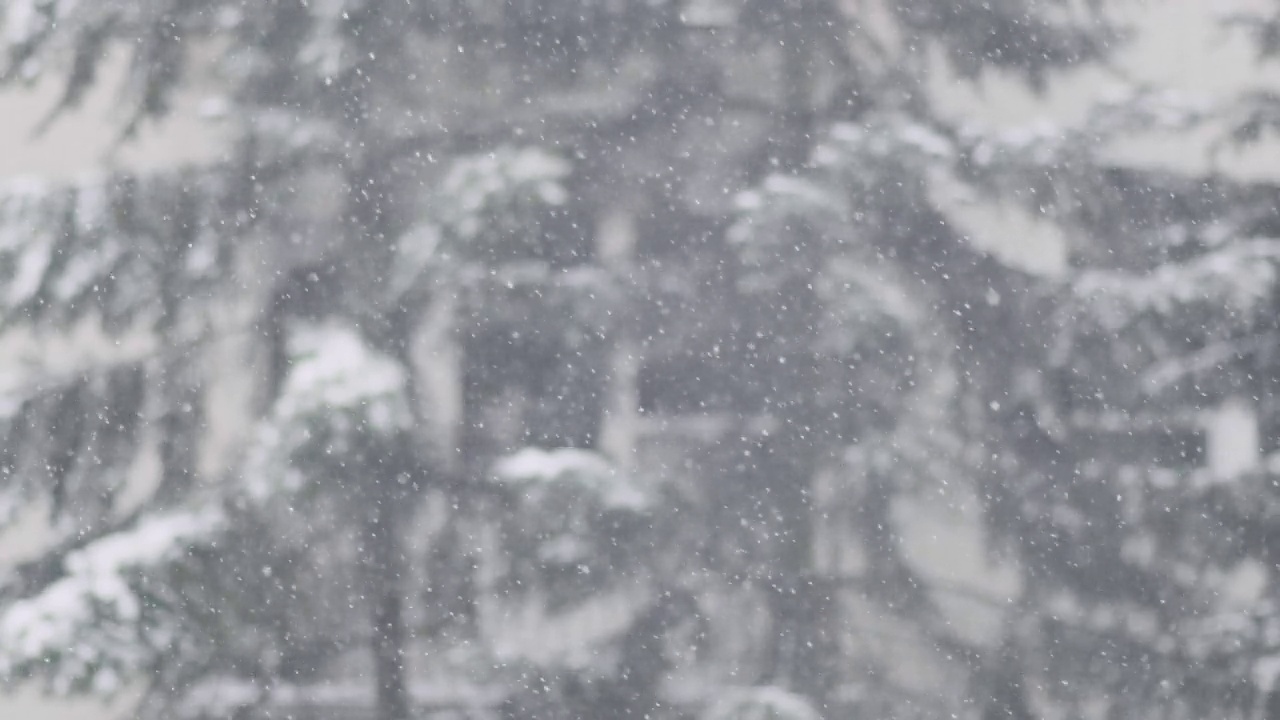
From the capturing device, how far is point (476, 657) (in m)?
4.92

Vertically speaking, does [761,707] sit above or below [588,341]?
below

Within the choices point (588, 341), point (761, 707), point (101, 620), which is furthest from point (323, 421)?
point (761, 707)

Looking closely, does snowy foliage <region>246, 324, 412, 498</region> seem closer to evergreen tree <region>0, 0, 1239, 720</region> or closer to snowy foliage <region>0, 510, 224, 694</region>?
evergreen tree <region>0, 0, 1239, 720</region>

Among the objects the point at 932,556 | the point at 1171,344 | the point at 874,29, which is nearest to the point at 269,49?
the point at 874,29

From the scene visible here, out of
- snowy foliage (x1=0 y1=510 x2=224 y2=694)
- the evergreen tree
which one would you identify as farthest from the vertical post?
snowy foliage (x1=0 y1=510 x2=224 y2=694)

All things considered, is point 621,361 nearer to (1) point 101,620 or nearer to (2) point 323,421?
(2) point 323,421

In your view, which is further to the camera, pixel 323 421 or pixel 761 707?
pixel 761 707

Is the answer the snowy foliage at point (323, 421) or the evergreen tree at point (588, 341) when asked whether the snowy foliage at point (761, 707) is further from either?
the snowy foliage at point (323, 421)

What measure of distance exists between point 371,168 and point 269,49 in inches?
22.6

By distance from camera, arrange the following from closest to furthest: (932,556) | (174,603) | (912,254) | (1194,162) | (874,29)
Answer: (174,603)
(912,254)
(874,29)
(1194,162)
(932,556)

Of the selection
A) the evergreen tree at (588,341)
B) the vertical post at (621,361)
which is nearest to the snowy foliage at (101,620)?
the evergreen tree at (588,341)

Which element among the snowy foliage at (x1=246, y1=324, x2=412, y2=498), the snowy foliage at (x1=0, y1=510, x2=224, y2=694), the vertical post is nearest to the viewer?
the snowy foliage at (x1=0, y1=510, x2=224, y2=694)

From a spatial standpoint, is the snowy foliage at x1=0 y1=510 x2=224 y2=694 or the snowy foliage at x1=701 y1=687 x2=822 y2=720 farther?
the snowy foliage at x1=701 y1=687 x2=822 y2=720

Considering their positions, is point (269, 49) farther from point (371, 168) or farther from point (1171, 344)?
point (1171, 344)
